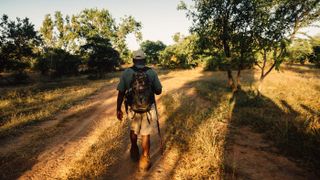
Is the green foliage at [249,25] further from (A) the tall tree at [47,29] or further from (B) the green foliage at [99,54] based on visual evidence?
(A) the tall tree at [47,29]

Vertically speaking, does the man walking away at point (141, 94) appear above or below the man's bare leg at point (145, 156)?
above

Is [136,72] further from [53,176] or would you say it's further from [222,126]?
[222,126]

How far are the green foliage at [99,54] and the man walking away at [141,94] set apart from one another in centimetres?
2843

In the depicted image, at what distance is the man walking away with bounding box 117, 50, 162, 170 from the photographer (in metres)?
4.46

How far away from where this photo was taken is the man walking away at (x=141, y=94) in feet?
14.6

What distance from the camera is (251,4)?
11.8m

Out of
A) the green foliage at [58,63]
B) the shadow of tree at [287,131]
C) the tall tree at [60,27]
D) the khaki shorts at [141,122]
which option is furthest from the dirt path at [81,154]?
the tall tree at [60,27]

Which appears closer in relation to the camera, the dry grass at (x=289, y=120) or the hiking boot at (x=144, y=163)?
the hiking boot at (x=144, y=163)

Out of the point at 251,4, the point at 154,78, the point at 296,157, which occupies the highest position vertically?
the point at 251,4

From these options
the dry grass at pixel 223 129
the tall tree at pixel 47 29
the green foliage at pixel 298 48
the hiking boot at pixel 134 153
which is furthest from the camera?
the tall tree at pixel 47 29

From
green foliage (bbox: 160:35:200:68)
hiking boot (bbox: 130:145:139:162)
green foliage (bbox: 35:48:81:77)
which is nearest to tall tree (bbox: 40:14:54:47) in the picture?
green foliage (bbox: 35:48:81:77)

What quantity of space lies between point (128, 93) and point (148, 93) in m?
0.42

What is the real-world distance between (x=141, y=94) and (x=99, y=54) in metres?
28.9

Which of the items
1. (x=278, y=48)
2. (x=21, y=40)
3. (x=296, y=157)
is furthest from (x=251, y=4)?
(x=21, y=40)
